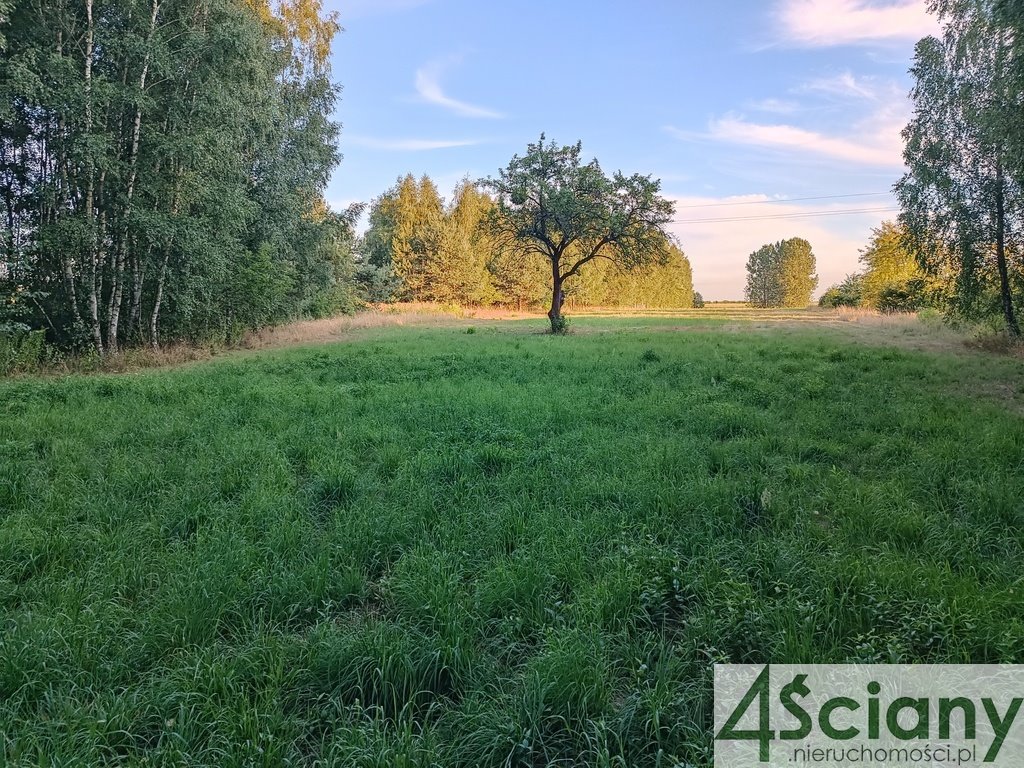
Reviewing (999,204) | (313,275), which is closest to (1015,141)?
(999,204)

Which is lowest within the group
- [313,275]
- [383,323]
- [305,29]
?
[383,323]

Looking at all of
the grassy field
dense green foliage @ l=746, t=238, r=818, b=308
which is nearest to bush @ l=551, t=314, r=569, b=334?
the grassy field

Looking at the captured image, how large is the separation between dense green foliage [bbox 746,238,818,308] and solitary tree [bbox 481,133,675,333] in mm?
77018

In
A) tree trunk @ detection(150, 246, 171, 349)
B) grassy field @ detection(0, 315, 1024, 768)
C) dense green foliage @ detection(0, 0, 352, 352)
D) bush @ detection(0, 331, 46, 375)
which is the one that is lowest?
grassy field @ detection(0, 315, 1024, 768)

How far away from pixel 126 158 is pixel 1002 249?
91.5 ft

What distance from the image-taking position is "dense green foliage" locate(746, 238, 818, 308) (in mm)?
89875

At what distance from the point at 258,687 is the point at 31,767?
0.78 m

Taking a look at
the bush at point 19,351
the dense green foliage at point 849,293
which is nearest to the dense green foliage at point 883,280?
the dense green foliage at point 849,293

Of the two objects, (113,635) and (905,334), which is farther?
(905,334)

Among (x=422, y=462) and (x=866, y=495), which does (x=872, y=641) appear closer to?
(x=866, y=495)

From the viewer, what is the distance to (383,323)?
33781 millimetres

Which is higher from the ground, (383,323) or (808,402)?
(383,323)

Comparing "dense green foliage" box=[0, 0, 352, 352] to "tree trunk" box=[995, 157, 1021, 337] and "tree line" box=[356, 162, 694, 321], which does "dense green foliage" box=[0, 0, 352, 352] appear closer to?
"tree trunk" box=[995, 157, 1021, 337]

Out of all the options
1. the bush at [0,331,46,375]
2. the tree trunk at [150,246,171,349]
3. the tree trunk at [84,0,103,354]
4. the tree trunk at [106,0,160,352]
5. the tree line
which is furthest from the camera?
the tree line
